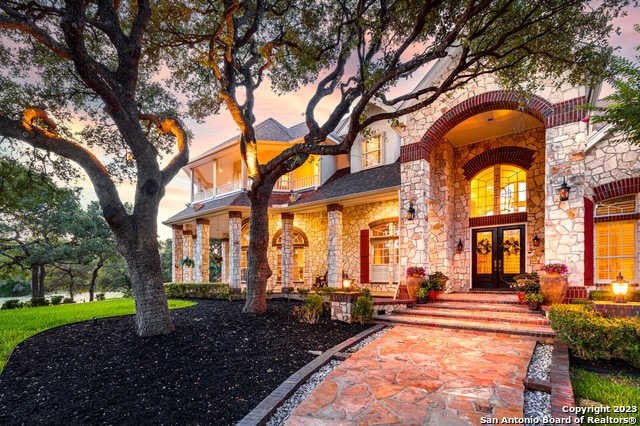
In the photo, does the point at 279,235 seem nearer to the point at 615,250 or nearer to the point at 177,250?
the point at 177,250

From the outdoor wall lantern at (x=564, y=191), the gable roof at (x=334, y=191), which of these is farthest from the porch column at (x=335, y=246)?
the outdoor wall lantern at (x=564, y=191)

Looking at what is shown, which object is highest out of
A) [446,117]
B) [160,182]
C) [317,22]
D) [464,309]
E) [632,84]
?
[317,22]

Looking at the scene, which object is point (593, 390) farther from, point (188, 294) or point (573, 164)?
point (188, 294)

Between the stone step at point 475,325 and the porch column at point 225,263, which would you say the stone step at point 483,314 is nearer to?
the stone step at point 475,325

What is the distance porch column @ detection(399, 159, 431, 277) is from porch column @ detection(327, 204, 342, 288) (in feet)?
11.4

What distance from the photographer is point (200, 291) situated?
13312mm

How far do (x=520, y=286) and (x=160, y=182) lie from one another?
8.45 m

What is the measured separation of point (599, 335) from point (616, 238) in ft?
20.4

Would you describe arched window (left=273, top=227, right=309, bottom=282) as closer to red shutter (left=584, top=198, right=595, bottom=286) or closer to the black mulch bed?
the black mulch bed

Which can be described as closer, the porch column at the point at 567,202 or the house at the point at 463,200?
the porch column at the point at 567,202

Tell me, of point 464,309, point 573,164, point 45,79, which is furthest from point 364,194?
point 45,79

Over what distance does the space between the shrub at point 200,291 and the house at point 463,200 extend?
68cm

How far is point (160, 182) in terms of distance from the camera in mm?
6082

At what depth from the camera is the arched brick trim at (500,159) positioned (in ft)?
32.1
